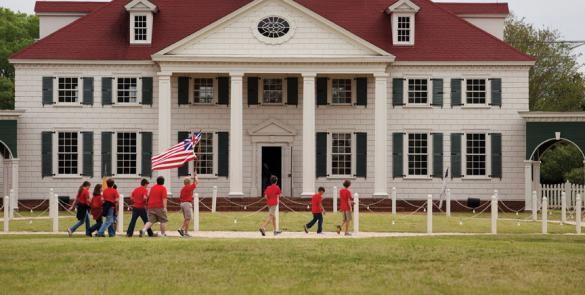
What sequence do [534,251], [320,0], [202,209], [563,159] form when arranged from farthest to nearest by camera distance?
1. [563,159]
2. [320,0]
3. [202,209]
4. [534,251]

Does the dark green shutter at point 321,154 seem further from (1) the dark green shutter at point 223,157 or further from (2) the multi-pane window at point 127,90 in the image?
(2) the multi-pane window at point 127,90

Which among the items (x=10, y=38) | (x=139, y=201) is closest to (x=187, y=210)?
(x=139, y=201)

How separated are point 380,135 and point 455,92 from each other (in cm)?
436

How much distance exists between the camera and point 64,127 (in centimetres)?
4803

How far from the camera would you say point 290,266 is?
2108 cm

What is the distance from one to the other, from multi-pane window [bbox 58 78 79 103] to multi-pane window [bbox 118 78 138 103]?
6.26 feet

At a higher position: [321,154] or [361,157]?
[321,154]

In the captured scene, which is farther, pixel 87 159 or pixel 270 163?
pixel 270 163

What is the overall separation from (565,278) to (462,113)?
95.0 feet

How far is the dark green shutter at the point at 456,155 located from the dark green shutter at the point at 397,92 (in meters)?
2.80

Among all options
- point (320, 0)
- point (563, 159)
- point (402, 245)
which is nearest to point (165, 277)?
point (402, 245)

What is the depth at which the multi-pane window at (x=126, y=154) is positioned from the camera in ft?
158

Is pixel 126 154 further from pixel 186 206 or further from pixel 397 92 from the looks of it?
pixel 186 206

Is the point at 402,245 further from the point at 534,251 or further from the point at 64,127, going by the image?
the point at 64,127
